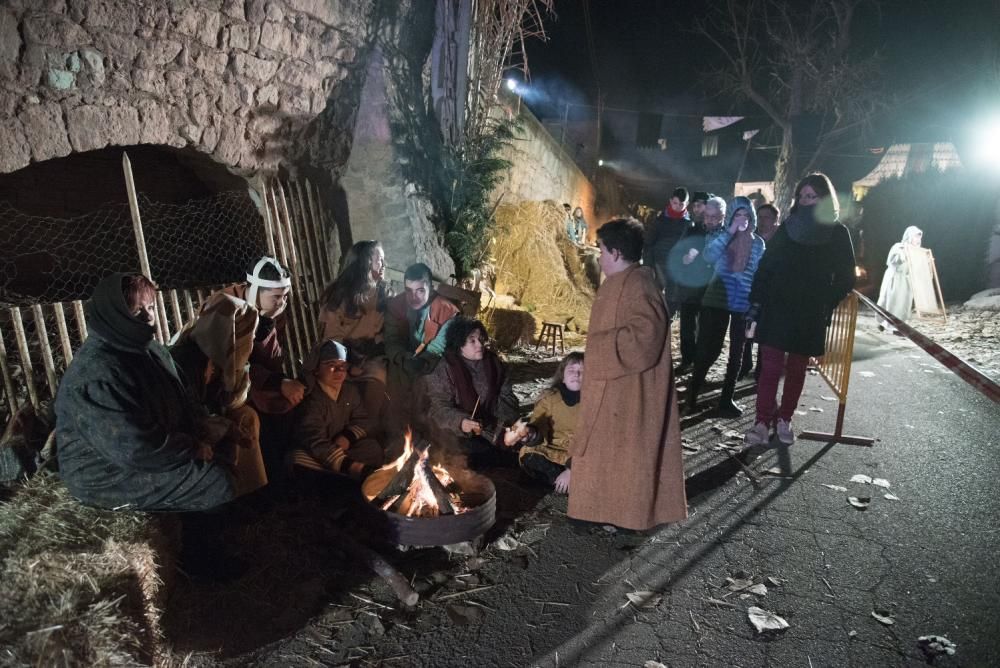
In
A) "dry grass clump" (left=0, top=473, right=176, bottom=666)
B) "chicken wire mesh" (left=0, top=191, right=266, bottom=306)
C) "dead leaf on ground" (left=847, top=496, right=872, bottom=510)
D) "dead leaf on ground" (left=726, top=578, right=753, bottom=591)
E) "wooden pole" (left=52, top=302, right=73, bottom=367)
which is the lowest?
"dead leaf on ground" (left=847, top=496, right=872, bottom=510)

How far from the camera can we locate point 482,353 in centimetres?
478

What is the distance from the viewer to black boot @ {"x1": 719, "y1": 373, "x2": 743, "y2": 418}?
20.2 feet

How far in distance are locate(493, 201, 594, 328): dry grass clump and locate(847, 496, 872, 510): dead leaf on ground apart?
675cm

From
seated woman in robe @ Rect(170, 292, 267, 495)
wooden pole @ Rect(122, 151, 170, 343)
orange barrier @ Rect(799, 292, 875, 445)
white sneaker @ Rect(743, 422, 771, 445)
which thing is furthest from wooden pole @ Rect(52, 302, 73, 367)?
orange barrier @ Rect(799, 292, 875, 445)

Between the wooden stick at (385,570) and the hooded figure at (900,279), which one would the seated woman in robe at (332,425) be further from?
the hooded figure at (900,279)

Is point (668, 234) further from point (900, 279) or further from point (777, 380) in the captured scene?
point (900, 279)

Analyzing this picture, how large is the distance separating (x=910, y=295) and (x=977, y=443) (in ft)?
25.6

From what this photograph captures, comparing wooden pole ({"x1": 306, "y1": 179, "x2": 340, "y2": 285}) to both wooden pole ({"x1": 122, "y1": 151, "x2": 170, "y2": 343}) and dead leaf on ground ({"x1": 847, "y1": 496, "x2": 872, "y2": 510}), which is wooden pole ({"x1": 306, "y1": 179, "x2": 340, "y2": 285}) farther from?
dead leaf on ground ({"x1": 847, "y1": 496, "x2": 872, "y2": 510})

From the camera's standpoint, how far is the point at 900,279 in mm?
11812

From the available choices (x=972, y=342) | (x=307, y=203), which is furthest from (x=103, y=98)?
(x=972, y=342)

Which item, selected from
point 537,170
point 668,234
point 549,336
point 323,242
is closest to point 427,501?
point 323,242

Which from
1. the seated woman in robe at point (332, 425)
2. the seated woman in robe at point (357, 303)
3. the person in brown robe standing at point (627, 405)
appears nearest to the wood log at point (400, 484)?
the seated woman in robe at point (332, 425)

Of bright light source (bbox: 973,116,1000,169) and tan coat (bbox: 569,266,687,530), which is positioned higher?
bright light source (bbox: 973,116,1000,169)

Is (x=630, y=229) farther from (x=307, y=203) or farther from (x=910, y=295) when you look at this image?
Result: (x=910, y=295)
